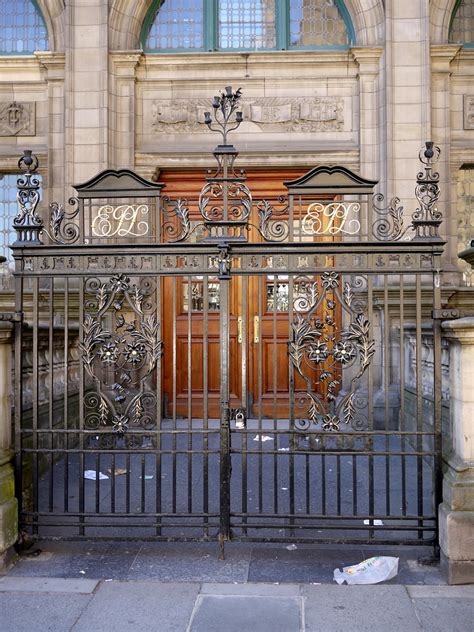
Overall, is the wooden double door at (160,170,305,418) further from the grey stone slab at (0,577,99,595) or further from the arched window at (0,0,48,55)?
the grey stone slab at (0,577,99,595)

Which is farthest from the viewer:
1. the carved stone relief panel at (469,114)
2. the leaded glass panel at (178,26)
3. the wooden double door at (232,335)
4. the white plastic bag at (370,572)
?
the leaded glass panel at (178,26)

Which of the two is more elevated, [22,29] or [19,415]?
[22,29]

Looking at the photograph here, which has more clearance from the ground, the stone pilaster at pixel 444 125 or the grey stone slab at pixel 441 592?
the stone pilaster at pixel 444 125

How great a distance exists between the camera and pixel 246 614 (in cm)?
377

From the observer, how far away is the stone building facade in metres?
9.00

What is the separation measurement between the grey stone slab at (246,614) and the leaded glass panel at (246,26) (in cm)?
839

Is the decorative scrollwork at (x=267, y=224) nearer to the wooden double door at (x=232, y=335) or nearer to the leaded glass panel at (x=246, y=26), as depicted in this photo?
the wooden double door at (x=232, y=335)

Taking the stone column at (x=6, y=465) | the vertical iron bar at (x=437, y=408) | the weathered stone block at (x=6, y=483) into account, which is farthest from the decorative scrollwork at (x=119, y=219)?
the vertical iron bar at (x=437, y=408)

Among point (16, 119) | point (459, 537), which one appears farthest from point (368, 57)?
point (459, 537)

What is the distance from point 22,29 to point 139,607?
9.34 metres

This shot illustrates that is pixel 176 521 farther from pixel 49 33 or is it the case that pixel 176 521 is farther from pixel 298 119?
pixel 49 33

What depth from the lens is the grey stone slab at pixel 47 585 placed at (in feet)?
13.5

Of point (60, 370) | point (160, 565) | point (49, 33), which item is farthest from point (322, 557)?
point (49, 33)

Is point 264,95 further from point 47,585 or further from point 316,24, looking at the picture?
point 47,585
